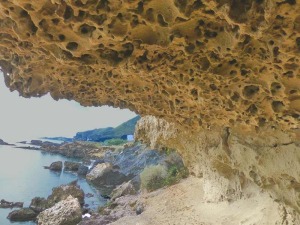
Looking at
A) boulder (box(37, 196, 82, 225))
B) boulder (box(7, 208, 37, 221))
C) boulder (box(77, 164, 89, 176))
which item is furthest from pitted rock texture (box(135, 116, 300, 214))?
boulder (box(77, 164, 89, 176))

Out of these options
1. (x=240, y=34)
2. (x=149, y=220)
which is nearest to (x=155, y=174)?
(x=149, y=220)

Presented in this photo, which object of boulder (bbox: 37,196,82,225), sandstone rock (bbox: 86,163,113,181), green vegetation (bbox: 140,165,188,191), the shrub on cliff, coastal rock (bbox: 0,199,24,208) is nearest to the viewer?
boulder (bbox: 37,196,82,225)

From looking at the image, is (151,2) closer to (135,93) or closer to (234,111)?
(234,111)

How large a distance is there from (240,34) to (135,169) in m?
12.1

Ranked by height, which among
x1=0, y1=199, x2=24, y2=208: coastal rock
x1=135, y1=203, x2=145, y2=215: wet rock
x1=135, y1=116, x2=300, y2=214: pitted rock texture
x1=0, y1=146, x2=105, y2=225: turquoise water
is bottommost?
x1=0, y1=146, x2=105, y2=225: turquoise water

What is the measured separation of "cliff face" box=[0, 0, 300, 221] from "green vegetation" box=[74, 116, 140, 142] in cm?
2582

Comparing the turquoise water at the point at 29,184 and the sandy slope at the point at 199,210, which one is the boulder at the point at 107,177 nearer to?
the turquoise water at the point at 29,184

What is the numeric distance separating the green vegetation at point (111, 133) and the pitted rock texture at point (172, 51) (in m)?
26.2

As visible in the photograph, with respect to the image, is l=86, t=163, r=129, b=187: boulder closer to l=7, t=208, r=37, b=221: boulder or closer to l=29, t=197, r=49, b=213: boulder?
l=29, t=197, r=49, b=213: boulder

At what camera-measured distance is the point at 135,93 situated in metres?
3.60

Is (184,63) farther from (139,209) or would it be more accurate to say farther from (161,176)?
(161,176)

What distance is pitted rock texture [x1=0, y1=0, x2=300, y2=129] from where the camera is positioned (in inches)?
75.6

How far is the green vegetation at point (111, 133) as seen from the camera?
3023cm

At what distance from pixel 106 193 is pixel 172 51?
10.9 meters
